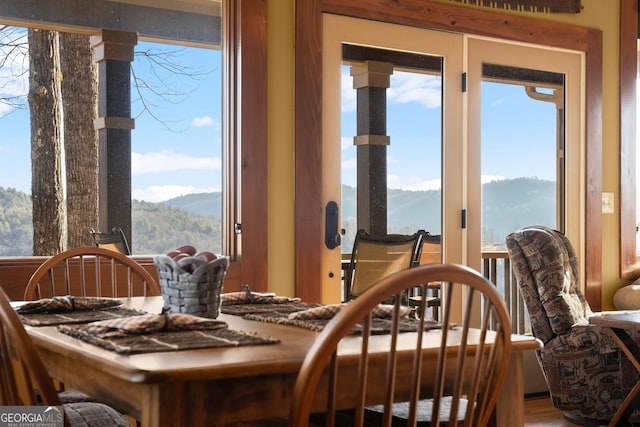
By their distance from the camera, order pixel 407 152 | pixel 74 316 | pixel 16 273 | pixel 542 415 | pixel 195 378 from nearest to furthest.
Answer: pixel 195 378
pixel 74 316
pixel 16 273
pixel 542 415
pixel 407 152

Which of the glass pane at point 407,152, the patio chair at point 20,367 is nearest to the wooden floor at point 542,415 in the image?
the glass pane at point 407,152

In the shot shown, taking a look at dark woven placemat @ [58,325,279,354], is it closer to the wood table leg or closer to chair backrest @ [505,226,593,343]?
the wood table leg

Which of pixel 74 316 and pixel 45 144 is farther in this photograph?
pixel 45 144

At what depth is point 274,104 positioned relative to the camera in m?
4.27

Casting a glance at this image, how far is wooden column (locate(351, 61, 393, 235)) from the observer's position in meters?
4.53

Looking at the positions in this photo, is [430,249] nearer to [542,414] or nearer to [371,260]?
[371,260]

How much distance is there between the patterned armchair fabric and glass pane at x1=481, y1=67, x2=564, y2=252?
0.81 metres

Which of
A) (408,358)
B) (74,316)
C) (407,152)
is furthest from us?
(407,152)

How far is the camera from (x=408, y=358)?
5.49 ft

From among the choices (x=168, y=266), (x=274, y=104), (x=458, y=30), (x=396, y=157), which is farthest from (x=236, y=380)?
(x=458, y=30)

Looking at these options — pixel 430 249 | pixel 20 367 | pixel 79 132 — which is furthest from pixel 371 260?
pixel 20 367

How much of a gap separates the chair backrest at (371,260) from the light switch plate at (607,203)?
65.9 inches

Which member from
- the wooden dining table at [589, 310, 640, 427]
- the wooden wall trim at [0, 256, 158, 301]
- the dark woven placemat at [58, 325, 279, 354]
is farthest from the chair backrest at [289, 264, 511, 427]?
the wooden wall trim at [0, 256, 158, 301]

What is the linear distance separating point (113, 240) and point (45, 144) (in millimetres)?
527
